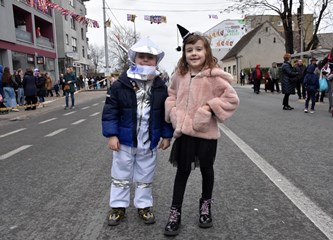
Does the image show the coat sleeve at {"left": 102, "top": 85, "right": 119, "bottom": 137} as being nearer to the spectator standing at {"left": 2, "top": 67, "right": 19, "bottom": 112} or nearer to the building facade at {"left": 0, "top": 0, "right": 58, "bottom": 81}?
the spectator standing at {"left": 2, "top": 67, "right": 19, "bottom": 112}

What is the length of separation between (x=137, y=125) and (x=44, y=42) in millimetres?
32291

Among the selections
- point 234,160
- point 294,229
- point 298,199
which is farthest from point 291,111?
point 294,229

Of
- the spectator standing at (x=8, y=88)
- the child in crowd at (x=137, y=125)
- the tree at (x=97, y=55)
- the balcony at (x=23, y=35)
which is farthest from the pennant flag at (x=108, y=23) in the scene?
the tree at (x=97, y=55)

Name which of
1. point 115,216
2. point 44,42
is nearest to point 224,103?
point 115,216

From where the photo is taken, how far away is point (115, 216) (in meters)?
3.36

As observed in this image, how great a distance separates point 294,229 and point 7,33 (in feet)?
81.3

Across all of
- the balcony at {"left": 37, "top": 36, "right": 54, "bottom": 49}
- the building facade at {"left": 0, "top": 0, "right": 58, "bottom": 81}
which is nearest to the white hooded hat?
the building facade at {"left": 0, "top": 0, "right": 58, "bottom": 81}

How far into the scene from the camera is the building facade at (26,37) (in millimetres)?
24078

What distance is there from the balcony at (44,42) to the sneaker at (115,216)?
30.7 m

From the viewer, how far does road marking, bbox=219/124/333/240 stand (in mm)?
3178

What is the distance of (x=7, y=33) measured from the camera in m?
24.0

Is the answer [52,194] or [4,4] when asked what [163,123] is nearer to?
[52,194]

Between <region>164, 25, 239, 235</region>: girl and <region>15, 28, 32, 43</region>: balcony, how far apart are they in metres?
26.4

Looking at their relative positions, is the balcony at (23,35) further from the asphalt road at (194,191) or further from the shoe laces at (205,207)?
the shoe laces at (205,207)
